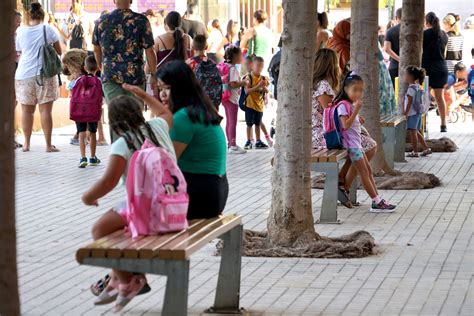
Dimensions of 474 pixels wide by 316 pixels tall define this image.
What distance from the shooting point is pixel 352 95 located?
1088 centimetres

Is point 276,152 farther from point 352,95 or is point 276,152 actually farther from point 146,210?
point 146,210

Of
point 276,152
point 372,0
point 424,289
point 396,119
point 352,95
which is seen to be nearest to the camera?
point 424,289

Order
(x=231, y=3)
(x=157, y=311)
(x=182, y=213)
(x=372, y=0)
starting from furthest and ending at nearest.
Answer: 1. (x=231, y=3)
2. (x=372, y=0)
3. (x=157, y=311)
4. (x=182, y=213)

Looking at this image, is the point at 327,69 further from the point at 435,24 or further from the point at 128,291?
the point at 435,24

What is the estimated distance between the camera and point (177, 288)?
6.01m

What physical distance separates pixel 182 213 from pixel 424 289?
1.99 m

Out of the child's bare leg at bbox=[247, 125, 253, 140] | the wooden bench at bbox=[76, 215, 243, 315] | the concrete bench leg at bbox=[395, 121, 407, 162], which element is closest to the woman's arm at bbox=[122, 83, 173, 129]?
the wooden bench at bbox=[76, 215, 243, 315]

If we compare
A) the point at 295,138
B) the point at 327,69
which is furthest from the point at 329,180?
the point at 295,138

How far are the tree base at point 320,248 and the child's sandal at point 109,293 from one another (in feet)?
7.58

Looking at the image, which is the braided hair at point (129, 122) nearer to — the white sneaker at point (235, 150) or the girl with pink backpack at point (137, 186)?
the girl with pink backpack at point (137, 186)

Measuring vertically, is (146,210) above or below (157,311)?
above

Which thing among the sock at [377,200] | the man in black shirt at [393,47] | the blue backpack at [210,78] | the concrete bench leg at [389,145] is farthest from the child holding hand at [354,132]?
the man in black shirt at [393,47]

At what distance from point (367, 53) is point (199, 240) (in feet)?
23.4

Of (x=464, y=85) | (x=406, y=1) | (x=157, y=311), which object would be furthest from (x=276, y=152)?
(x=464, y=85)
